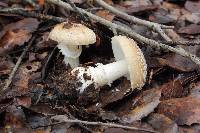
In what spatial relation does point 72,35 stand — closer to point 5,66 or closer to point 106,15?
point 5,66

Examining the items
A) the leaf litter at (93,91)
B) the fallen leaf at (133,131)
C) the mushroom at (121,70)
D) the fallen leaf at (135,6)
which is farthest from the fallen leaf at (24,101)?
the fallen leaf at (135,6)

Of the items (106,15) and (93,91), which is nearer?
(93,91)

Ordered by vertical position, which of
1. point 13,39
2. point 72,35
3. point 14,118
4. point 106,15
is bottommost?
point 14,118

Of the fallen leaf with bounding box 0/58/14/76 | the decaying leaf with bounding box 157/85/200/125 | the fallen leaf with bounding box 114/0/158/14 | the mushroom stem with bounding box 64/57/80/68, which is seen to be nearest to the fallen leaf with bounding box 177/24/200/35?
the fallen leaf with bounding box 114/0/158/14

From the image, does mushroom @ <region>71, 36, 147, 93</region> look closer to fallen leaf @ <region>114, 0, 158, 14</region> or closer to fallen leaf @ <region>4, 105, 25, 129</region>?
fallen leaf @ <region>4, 105, 25, 129</region>

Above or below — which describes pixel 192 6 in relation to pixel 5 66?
above

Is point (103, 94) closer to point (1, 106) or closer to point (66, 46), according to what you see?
point (66, 46)

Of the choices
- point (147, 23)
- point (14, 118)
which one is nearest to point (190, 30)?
point (147, 23)

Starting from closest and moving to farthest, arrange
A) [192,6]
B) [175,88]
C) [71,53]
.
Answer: [175,88] → [71,53] → [192,6]
